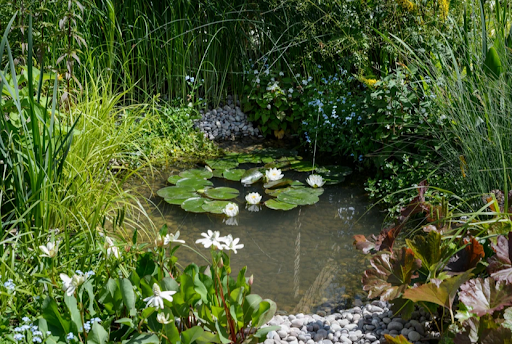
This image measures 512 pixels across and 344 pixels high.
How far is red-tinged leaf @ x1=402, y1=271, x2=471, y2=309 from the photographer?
1.84m

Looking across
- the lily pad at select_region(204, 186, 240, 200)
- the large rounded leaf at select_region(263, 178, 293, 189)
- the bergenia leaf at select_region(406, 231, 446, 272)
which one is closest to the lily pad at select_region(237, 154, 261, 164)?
the large rounded leaf at select_region(263, 178, 293, 189)

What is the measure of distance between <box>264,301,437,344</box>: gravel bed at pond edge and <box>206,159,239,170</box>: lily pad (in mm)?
2009

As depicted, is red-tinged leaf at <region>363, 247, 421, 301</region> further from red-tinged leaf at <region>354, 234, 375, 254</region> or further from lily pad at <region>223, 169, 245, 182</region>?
lily pad at <region>223, 169, 245, 182</region>

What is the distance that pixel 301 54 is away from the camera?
5066 millimetres

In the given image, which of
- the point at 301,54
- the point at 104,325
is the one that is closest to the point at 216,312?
the point at 104,325

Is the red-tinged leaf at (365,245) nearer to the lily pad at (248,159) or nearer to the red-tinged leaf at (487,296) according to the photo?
the red-tinged leaf at (487,296)

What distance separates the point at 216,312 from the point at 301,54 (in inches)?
142

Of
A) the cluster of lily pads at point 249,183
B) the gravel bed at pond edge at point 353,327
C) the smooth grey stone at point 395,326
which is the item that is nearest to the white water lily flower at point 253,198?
the cluster of lily pads at point 249,183

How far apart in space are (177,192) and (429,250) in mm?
2205

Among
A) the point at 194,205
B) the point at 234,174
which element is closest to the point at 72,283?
the point at 194,205

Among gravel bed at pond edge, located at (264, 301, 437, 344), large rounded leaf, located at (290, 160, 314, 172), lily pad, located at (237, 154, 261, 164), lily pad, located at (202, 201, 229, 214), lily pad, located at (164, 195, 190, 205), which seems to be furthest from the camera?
lily pad, located at (237, 154, 261, 164)

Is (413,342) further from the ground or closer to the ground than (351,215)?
further from the ground

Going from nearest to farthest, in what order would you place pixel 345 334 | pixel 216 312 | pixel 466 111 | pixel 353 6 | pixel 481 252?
pixel 216 312, pixel 481 252, pixel 345 334, pixel 466 111, pixel 353 6

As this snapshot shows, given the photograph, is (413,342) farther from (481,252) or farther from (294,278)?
(294,278)
